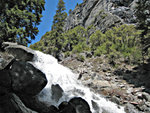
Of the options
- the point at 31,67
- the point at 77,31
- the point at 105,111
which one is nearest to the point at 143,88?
the point at 105,111

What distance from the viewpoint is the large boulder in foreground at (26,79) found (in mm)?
6135

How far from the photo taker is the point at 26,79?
631 cm

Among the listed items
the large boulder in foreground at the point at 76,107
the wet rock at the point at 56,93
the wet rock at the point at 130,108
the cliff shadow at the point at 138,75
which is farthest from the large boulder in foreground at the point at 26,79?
the cliff shadow at the point at 138,75

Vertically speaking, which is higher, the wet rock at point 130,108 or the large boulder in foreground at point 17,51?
the large boulder in foreground at point 17,51

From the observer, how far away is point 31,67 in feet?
21.6

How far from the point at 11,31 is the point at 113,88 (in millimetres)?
11442

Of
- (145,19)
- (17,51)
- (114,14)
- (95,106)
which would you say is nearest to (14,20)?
(17,51)

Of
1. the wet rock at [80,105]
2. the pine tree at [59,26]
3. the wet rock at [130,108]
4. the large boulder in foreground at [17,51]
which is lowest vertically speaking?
the wet rock at [130,108]

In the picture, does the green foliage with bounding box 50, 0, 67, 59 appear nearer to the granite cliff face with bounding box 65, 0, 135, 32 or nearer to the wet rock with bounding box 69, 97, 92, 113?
the granite cliff face with bounding box 65, 0, 135, 32

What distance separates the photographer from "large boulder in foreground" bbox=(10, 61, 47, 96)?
6.13 m

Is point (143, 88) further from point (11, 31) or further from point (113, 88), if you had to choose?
point (11, 31)

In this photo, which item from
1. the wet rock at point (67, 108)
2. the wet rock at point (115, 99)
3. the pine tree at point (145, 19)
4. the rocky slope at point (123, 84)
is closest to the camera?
the wet rock at point (67, 108)

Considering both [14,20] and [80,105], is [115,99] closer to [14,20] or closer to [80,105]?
[80,105]

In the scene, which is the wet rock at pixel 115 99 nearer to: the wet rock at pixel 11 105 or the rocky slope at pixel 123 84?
the rocky slope at pixel 123 84
